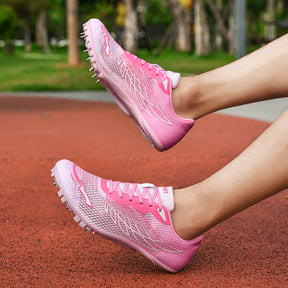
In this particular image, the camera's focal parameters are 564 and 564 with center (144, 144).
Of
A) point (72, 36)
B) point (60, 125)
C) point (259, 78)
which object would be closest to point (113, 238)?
point (259, 78)

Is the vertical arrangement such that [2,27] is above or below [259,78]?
below

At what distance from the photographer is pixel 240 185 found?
1.44 meters

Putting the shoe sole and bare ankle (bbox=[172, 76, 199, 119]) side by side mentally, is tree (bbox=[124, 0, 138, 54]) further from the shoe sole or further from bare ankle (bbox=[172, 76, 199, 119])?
the shoe sole

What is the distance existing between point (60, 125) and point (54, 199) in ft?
8.74

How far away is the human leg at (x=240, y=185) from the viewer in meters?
1.42

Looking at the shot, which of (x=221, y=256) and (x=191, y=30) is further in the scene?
(x=191, y=30)

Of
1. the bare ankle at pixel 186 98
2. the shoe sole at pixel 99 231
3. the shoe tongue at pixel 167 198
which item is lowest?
the shoe sole at pixel 99 231

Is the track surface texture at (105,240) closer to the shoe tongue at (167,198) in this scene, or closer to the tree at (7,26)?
the shoe tongue at (167,198)

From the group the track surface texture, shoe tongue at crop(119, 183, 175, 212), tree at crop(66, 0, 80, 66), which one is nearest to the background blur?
tree at crop(66, 0, 80, 66)

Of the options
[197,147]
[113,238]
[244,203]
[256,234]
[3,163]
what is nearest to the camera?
[244,203]

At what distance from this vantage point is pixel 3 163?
11.1 feet

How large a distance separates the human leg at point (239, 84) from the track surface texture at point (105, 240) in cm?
48

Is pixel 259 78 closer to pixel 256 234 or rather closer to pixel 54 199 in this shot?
pixel 256 234

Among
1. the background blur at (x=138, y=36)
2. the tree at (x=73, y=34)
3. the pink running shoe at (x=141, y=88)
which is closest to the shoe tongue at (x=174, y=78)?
the pink running shoe at (x=141, y=88)
